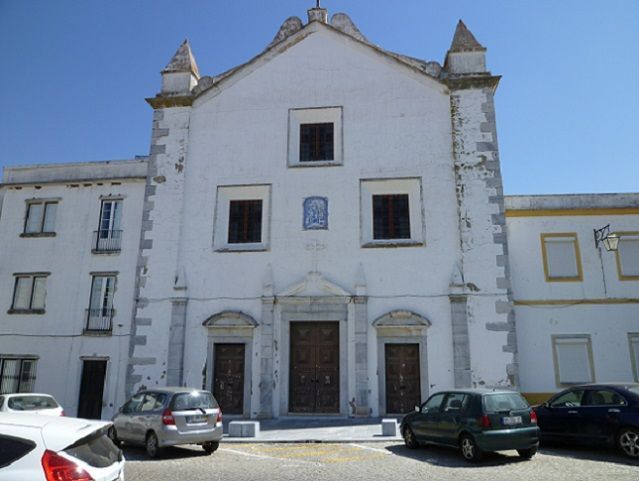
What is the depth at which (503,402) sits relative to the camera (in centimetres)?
1009

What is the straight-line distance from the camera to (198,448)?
11.9m

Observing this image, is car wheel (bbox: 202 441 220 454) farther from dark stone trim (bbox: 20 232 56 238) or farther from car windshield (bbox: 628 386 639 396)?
dark stone trim (bbox: 20 232 56 238)

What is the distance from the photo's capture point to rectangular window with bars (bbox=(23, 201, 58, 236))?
20.5 meters

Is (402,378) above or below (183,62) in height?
below

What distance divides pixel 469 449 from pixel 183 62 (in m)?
17.4

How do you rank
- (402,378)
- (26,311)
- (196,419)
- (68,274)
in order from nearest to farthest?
(196,419)
(402,378)
(26,311)
(68,274)

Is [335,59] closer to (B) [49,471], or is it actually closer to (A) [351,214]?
(A) [351,214]

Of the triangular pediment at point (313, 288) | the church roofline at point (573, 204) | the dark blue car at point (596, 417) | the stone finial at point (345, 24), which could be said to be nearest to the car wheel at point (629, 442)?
the dark blue car at point (596, 417)

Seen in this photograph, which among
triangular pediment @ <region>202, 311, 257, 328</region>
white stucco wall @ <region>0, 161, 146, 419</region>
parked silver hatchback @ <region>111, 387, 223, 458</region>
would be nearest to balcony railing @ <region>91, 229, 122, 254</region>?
white stucco wall @ <region>0, 161, 146, 419</region>

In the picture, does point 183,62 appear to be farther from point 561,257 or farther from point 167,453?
point 561,257

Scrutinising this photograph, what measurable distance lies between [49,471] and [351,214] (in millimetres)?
14201

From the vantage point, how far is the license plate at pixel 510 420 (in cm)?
981

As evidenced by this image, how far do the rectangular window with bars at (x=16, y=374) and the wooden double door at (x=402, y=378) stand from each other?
1277 centimetres

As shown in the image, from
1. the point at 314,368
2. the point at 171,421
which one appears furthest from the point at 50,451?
the point at 314,368
